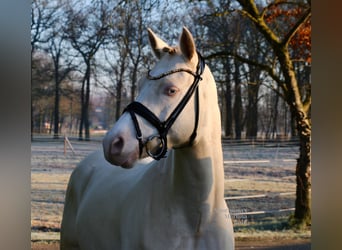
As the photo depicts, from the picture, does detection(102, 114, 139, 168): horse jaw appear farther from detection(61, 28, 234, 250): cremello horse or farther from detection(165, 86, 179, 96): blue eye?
detection(165, 86, 179, 96): blue eye

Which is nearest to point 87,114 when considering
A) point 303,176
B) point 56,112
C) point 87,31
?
point 56,112

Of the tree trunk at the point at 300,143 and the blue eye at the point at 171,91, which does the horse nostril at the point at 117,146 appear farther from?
the tree trunk at the point at 300,143

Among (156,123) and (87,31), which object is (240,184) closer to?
(87,31)

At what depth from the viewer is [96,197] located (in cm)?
168

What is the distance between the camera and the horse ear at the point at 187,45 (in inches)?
46.9

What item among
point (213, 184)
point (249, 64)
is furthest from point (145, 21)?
point (213, 184)

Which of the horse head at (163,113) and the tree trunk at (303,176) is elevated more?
the horse head at (163,113)

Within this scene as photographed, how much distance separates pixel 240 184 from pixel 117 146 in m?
1.76

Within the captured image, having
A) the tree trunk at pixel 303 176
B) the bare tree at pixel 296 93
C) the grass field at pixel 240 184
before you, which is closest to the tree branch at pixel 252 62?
the bare tree at pixel 296 93

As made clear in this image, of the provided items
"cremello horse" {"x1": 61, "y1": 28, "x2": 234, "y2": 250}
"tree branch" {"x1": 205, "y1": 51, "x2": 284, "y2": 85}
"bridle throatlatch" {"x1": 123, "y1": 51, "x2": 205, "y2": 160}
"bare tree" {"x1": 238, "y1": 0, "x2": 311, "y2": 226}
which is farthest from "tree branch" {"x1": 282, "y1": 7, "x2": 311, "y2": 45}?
"bridle throatlatch" {"x1": 123, "y1": 51, "x2": 205, "y2": 160}

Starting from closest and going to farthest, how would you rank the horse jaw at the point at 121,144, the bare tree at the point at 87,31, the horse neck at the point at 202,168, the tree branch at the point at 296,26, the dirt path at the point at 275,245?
the horse jaw at the point at 121,144 → the horse neck at the point at 202,168 → the bare tree at the point at 87,31 → the dirt path at the point at 275,245 → the tree branch at the point at 296,26

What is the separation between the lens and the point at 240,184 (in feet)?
9.07
